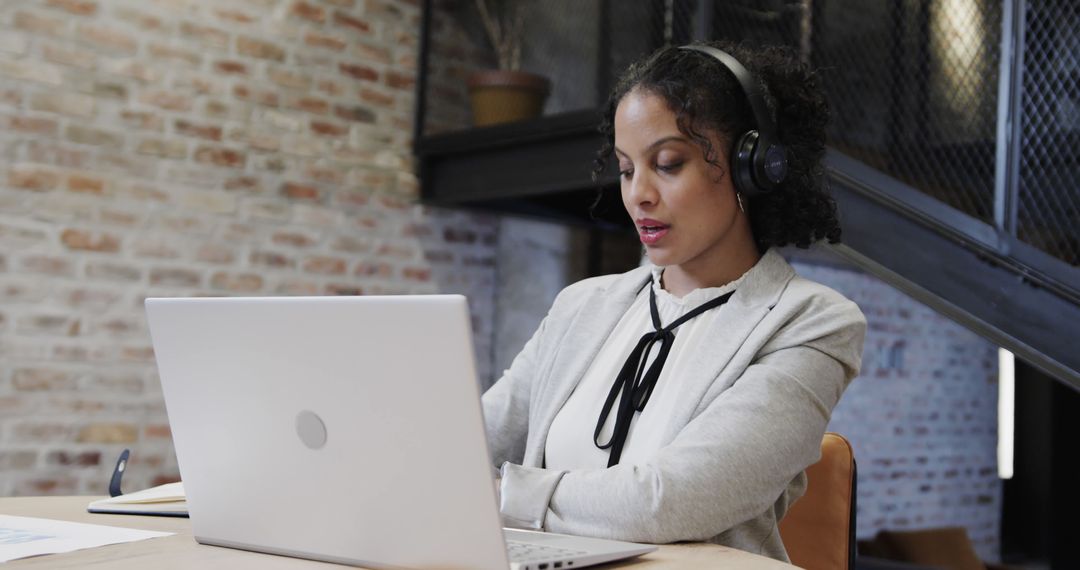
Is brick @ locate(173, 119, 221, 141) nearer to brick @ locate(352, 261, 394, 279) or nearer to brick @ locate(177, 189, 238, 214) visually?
brick @ locate(177, 189, 238, 214)

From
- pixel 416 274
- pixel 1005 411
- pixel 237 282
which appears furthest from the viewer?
pixel 1005 411

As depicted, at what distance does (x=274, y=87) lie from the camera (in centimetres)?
382

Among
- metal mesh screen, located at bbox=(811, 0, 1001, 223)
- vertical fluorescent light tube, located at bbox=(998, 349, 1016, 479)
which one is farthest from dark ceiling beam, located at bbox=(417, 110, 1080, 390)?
vertical fluorescent light tube, located at bbox=(998, 349, 1016, 479)

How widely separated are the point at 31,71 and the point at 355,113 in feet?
3.64

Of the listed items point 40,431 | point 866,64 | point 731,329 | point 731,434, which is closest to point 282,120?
point 40,431

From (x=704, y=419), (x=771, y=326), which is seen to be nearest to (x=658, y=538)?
(x=704, y=419)

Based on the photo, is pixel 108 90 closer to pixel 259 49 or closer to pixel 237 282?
pixel 259 49

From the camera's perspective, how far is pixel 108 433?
11.3 feet

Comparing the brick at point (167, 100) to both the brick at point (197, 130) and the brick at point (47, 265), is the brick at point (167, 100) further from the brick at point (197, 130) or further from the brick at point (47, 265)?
the brick at point (47, 265)

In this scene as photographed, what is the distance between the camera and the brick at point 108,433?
3391 millimetres

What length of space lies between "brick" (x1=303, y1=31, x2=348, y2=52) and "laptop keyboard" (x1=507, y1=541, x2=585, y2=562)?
3096 millimetres

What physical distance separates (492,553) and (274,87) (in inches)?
124

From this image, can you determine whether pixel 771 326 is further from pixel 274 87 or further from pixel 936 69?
pixel 936 69

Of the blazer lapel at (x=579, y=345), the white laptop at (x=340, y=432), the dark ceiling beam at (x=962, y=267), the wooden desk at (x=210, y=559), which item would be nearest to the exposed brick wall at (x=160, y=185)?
the dark ceiling beam at (x=962, y=267)
